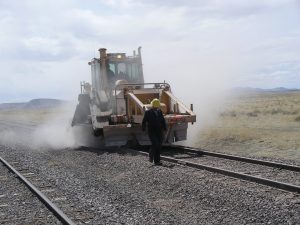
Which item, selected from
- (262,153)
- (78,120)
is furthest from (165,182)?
(78,120)

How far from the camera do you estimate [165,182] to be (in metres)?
10.6

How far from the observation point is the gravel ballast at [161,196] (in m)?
7.70

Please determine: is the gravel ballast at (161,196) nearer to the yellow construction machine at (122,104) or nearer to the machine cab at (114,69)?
the yellow construction machine at (122,104)

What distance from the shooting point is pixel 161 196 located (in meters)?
9.45

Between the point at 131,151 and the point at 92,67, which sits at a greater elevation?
the point at 92,67

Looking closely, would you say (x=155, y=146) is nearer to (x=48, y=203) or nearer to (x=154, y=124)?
(x=154, y=124)

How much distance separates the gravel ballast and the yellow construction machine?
3.19m

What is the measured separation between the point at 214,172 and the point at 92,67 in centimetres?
983

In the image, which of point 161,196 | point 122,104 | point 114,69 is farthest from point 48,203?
point 114,69

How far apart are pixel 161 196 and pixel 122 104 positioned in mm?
8774

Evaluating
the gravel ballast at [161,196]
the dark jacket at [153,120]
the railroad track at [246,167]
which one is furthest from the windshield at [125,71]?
the gravel ballast at [161,196]

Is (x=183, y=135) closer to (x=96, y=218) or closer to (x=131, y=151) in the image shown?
(x=131, y=151)

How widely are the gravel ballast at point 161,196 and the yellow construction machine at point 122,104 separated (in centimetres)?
319

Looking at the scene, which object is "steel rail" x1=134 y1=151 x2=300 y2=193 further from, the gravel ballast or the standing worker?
the standing worker
